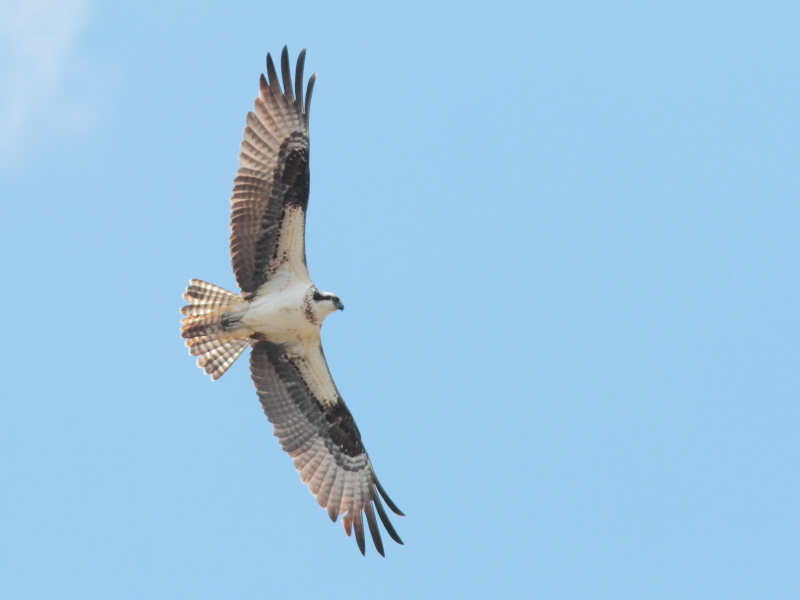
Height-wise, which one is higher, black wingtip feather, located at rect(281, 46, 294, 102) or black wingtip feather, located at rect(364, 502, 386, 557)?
black wingtip feather, located at rect(281, 46, 294, 102)

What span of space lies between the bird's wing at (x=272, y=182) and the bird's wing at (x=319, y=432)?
1.13 m

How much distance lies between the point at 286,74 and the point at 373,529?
17.7ft

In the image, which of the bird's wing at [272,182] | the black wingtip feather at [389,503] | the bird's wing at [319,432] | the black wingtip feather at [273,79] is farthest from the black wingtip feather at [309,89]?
the black wingtip feather at [389,503]

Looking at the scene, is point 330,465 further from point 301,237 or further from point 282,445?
point 301,237

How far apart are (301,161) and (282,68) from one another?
3.60 feet

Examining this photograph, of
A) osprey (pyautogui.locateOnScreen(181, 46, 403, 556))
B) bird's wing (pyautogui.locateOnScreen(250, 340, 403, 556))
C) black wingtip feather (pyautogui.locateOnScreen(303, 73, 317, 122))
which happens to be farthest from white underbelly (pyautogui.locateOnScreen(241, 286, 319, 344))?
black wingtip feather (pyautogui.locateOnScreen(303, 73, 317, 122))

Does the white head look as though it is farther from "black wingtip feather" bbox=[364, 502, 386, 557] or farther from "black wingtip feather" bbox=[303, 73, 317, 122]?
"black wingtip feather" bbox=[364, 502, 386, 557]

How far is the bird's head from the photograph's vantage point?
1325cm

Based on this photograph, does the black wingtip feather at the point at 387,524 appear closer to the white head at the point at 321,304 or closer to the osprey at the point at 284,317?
the osprey at the point at 284,317

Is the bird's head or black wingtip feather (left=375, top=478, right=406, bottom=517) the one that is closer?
the bird's head

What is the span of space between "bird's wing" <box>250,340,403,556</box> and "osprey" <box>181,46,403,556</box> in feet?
0.04

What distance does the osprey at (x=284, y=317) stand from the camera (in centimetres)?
1309

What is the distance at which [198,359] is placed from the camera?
535 inches

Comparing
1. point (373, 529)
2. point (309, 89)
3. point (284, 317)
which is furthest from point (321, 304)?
point (373, 529)
